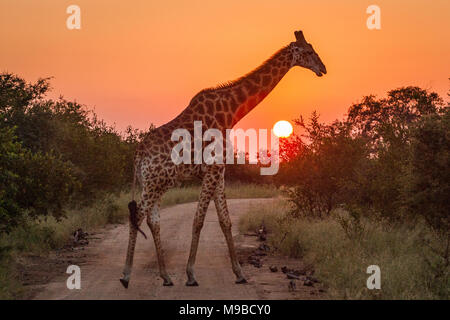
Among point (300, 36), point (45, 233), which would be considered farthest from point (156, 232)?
point (45, 233)

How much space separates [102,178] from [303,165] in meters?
8.07

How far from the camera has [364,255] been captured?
37.6 feet

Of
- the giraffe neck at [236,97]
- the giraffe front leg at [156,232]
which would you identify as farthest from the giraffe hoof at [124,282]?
the giraffe neck at [236,97]

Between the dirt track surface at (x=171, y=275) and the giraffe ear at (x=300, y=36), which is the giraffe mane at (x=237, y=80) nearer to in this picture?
the giraffe ear at (x=300, y=36)

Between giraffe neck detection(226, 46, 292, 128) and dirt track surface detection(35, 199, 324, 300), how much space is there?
291 cm

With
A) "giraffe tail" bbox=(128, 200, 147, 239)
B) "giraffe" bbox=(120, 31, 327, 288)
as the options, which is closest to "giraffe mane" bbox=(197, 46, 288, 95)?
"giraffe" bbox=(120, 31, 327, 288)

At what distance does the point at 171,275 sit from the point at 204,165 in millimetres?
2127

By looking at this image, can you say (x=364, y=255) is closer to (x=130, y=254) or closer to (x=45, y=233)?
(x=130, y=254)

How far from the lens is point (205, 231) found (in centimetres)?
1836

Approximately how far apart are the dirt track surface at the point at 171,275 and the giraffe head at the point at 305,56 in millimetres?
4043

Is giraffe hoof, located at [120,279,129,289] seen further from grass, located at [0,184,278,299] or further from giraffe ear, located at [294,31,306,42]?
giraffe ear, located at [294,31,306,42]

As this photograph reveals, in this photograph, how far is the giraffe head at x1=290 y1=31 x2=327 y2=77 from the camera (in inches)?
478
